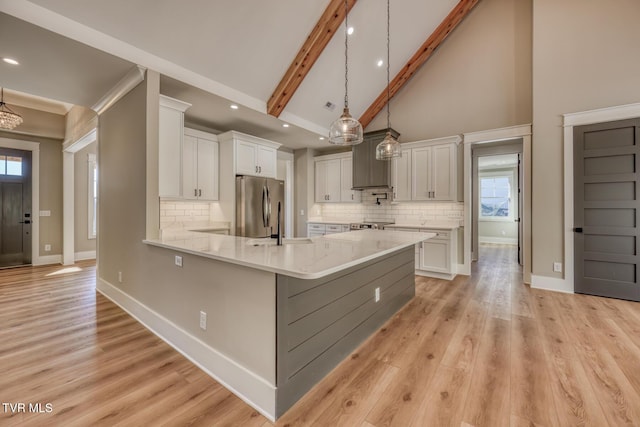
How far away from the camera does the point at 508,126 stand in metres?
4.42

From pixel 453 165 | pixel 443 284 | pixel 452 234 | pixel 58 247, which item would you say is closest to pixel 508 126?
pixel 453 165

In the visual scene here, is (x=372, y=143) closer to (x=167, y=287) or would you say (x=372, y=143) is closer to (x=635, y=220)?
(x=635, y=220)

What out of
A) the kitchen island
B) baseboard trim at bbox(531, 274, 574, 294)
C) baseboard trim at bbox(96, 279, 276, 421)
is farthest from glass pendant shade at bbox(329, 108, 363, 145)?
baseboard trim at bbox(531, 274, 574, 294)

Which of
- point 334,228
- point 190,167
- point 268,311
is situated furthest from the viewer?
point 334,228

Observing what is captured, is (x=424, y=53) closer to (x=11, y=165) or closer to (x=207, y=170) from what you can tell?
(x=207, y=170)

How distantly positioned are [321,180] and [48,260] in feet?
20.0

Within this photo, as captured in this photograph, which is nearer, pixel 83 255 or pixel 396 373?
pixel 396 373

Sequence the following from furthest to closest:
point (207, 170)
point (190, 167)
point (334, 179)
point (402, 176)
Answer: point (334, 179) → point (402, 176) → point (207, 170) → point (190, 167)

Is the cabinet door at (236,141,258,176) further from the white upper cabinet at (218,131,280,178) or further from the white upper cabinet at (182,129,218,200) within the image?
the white upper cabinet at (182,129,218,200)

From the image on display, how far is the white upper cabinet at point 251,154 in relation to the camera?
14.8 ft

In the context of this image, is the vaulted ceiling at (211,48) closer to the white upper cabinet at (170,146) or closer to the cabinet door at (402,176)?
the white upper cabinet at (170,146)

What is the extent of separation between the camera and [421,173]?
198 inches

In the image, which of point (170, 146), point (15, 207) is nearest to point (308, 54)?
point (170, 146)

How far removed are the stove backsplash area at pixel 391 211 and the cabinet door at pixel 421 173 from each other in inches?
12.7
